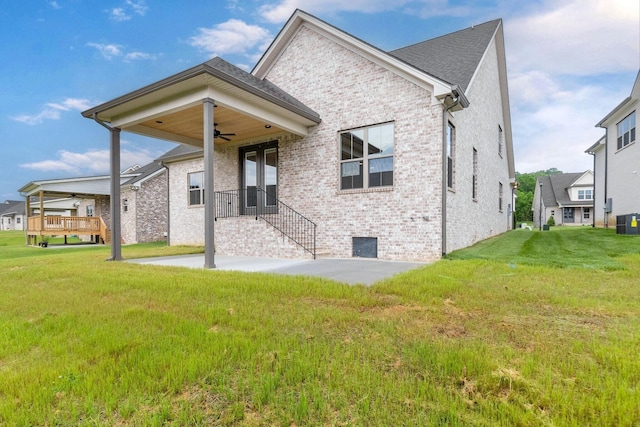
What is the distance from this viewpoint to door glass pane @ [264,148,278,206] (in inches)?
412

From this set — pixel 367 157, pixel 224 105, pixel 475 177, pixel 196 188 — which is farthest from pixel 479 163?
pixel 196 188

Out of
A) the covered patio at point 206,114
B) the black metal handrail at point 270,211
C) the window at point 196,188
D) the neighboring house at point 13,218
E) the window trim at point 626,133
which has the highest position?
the window trim at point 626,133

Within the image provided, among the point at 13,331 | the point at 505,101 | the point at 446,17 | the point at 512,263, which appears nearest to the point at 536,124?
the point at 505,101

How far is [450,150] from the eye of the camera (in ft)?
28.3

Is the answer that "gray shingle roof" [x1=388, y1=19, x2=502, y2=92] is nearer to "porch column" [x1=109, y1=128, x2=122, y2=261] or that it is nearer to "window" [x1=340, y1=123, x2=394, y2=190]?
"window" [x1=340, y1=123, x2=394, y2=190]

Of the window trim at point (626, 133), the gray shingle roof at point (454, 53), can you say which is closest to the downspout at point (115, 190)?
the gray shingle roof at point (454, 53)

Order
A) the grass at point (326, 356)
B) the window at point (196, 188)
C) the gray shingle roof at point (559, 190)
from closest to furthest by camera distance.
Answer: the grass at point (326, 356)
the window at point (196, 188)
the gray shingle roof at point (559, 190)

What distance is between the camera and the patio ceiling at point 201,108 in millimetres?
6977

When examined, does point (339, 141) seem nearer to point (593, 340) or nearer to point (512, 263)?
point (512, 263)

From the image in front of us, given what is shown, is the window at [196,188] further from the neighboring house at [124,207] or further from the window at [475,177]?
the window at [475,177]

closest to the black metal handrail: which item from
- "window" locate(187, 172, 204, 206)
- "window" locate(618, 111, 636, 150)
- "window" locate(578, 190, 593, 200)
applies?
"window" locate(187, 172, 204, 206)

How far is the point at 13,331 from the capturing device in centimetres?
305

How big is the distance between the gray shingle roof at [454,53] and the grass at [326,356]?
289 inches

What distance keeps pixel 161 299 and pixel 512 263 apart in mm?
6302
